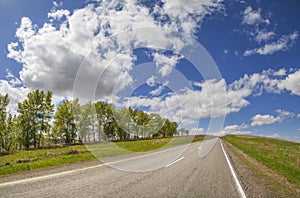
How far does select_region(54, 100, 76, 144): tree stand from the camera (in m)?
50.5

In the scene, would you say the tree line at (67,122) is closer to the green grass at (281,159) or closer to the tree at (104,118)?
the tree at (104,118)

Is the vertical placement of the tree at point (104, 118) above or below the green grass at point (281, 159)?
above

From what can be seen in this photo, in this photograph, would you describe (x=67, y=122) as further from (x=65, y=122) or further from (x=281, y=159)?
(x=281, y=159)

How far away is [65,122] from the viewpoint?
51.7m

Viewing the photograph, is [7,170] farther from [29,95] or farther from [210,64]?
[29,95]

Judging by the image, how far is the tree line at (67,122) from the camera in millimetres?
44938

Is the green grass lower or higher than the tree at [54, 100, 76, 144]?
lower

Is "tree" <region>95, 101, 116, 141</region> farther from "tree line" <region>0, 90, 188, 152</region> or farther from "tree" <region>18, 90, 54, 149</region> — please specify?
"tree" <region>18, 90, 54, 149</region>

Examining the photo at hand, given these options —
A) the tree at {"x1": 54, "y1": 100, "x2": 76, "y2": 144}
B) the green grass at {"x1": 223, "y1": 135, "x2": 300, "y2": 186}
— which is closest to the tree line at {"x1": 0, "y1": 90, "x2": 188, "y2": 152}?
the tree at {"x1": 54, "y1": 100, "x2": 76, "y2": 144}

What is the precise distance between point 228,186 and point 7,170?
9.83 metres

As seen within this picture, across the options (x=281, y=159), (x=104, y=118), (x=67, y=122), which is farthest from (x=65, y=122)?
(x=281, y=159)

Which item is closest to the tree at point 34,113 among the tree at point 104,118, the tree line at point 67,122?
the tree line at point 67,122

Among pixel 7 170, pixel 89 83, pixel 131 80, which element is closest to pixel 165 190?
pixel 7 170

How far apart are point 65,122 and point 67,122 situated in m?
0.48
